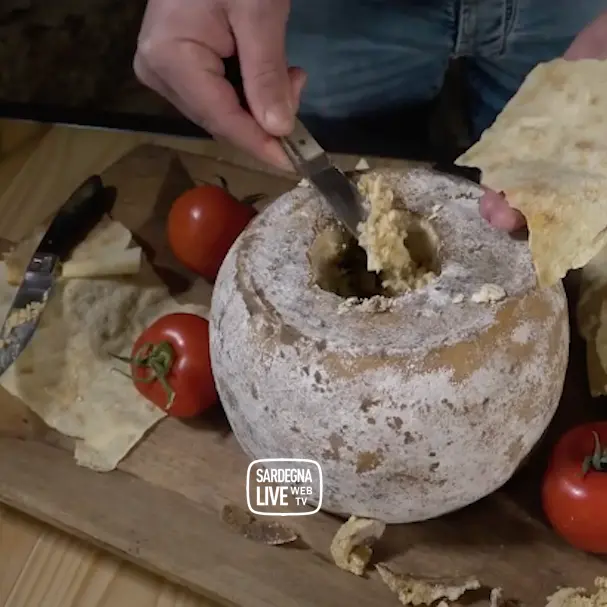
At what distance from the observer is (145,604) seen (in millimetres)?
1137

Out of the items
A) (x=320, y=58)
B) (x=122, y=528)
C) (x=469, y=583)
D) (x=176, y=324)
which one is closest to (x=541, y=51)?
(x=320, y=58)

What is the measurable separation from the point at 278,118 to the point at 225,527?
0.48m

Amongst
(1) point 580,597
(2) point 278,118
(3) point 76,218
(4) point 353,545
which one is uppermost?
(2) point 278,118

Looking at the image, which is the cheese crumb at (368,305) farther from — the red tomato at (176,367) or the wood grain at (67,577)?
the wood grain at (67,577)

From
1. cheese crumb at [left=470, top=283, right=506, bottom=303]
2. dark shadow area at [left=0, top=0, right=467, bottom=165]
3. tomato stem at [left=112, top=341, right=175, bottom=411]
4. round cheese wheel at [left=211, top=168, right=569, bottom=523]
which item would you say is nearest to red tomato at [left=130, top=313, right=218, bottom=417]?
tomato stem at [left=112, top=341, right=175, bottom=411]

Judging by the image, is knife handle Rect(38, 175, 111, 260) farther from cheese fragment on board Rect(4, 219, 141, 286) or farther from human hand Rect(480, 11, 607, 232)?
human hand Rect(480, 11, 607, 232)

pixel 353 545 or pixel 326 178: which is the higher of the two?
pixel 326 178

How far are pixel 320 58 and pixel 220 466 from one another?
2.11 ft

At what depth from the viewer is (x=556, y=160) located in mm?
1015

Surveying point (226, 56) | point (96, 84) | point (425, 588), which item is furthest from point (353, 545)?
point (96, 84)

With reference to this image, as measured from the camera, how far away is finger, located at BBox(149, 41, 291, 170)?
1075mm

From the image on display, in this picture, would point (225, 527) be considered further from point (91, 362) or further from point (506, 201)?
point (506, 201)

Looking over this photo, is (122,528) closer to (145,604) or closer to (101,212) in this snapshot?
(145,604)

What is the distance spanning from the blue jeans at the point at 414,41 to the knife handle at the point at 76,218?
36 centimetres
